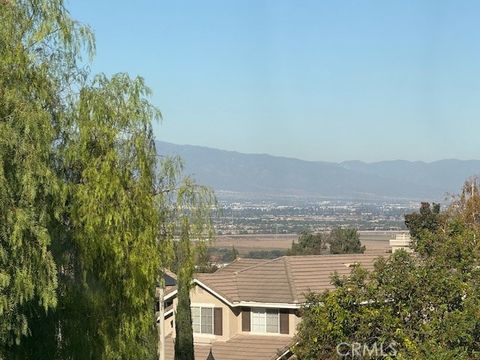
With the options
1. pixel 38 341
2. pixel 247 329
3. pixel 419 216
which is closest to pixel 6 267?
pixel 38 341

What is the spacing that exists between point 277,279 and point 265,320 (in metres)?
1.98

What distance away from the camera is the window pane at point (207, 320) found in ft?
104

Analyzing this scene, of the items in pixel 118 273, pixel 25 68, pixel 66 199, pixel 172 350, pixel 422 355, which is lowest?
pixel 172 350

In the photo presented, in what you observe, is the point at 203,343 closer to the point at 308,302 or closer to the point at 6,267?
the point at 308,302

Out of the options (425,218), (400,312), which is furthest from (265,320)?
(425,218)

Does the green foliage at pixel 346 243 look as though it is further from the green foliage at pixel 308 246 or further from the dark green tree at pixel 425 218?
the dark green tree at pixel 425 218

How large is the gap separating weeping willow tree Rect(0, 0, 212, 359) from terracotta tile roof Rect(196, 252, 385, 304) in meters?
11.3

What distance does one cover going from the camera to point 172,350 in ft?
105

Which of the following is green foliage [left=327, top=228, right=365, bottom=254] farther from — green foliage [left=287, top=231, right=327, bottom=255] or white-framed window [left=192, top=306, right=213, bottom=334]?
white-framed window [left=192, top=306, right=213, bottom=334]

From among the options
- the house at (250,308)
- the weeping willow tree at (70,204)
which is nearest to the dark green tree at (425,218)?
the house at (250,308)

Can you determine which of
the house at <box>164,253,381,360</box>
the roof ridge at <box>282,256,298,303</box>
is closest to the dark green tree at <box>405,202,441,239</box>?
the roof ridge at <box>282,256,298,303</box>

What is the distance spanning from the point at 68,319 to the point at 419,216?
4735 centimetres

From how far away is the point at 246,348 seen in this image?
2972cm

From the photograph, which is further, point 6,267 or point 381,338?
point 381,338
